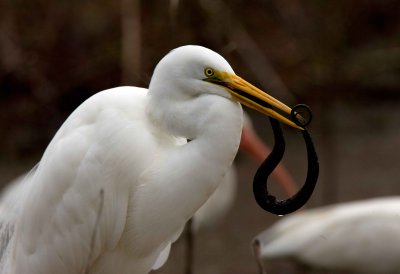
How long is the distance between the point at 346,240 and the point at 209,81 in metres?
3.44

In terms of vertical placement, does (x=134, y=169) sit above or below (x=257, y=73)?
above

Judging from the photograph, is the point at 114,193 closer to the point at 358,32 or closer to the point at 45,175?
the point at 45,175

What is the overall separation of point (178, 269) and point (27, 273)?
157 inches

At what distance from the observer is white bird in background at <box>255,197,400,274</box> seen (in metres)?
6.31

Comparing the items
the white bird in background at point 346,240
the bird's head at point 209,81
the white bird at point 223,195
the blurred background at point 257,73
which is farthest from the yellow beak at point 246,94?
the blurred background at point 257,73

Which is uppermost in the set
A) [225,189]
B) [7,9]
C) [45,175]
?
[7,9]

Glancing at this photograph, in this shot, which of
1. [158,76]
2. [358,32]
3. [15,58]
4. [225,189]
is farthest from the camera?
[358,32]

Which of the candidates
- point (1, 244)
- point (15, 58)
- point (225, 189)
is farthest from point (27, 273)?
point (15, 58)

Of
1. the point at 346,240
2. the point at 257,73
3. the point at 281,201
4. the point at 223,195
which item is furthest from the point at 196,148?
the point at 257,73

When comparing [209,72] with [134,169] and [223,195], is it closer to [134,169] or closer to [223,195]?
[134,169]

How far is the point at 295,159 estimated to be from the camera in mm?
9492

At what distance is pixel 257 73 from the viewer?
28.1ft

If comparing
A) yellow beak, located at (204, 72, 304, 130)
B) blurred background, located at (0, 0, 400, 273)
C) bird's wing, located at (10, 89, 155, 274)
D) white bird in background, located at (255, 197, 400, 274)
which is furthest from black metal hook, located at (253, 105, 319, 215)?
blurred background, located at (0, 0, 400, 273)

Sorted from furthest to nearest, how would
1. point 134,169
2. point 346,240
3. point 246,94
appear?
1. point 346,240
2. point 134,169
3. point 246,94
